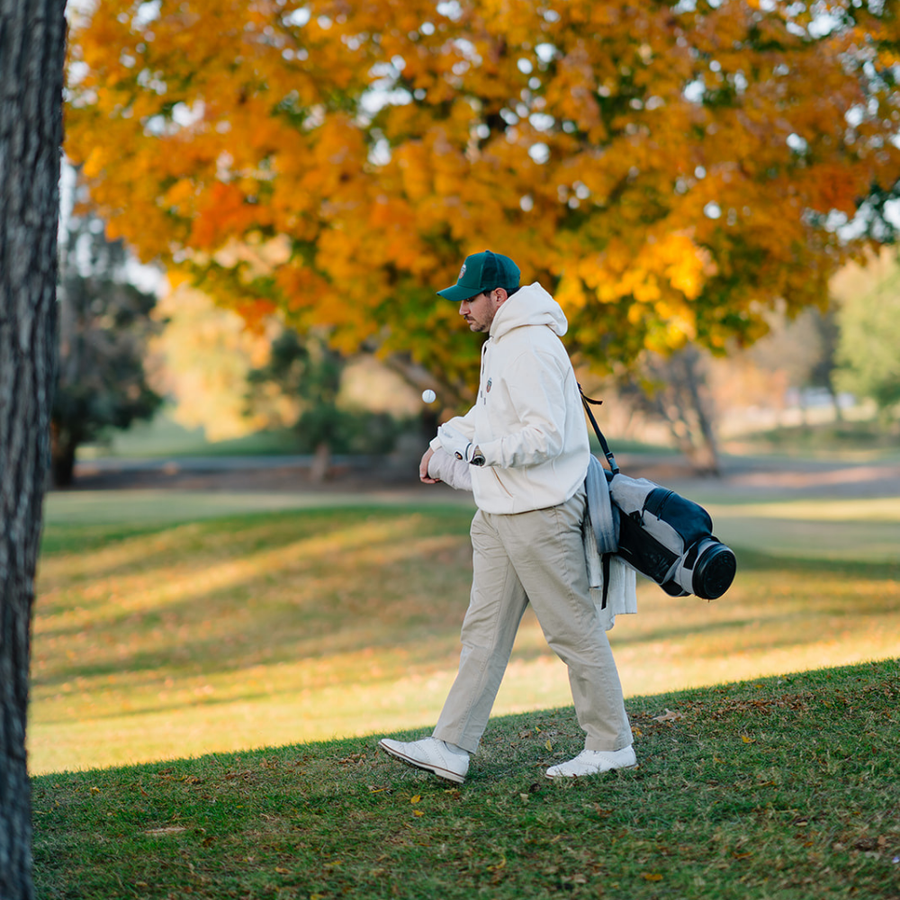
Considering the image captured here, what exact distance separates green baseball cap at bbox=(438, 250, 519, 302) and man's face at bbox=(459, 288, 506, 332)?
36 mm

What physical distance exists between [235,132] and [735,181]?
5.19 metres

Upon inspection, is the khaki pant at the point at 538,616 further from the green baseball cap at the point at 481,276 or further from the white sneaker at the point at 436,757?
the green baseball cap at the point at 481,276

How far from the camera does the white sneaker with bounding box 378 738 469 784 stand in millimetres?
4062

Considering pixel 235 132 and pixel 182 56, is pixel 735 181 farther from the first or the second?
pixel 182 56

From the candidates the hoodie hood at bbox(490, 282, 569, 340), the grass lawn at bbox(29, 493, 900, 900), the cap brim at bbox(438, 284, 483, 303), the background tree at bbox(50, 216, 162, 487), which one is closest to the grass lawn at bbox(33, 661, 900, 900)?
the grass lawn at bbox(29, 493, 900, 900)

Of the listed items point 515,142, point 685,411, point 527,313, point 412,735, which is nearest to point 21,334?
point 527,313

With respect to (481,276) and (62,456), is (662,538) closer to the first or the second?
(481,276)

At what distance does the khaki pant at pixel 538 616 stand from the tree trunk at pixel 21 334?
1815 mm

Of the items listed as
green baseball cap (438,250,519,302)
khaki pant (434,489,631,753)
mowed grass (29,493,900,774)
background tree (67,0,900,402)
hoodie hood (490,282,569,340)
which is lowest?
mowed grass (29,493,900,774)

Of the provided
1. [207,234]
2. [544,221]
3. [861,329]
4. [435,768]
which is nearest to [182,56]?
[207,234]

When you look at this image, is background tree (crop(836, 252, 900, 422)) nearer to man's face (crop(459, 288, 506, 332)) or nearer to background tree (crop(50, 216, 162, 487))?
background tree (crop(50, 216, 162, 487))

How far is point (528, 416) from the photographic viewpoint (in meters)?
3.84

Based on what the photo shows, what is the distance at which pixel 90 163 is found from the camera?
1048cm

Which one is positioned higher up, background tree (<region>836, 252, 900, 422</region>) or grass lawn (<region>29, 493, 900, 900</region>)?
background tree (<region>836, 252, 900, 422</region>)
